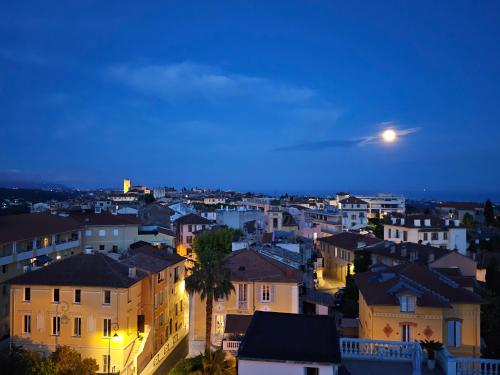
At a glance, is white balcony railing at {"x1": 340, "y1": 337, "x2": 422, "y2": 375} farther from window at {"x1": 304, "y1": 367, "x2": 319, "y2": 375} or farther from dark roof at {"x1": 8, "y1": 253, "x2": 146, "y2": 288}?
dark roof at {"x1": 8, "y1": 253, "x2": 146, "y2": 288}

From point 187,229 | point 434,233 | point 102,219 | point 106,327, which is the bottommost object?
point 106,327

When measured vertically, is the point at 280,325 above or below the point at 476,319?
above

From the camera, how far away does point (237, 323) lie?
1153 inches

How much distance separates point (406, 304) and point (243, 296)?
36.3 ft

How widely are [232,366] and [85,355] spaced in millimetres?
11898

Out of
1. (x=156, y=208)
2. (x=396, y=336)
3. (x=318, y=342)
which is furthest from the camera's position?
(x=156, y=208)

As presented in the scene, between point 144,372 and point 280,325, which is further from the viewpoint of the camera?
point 144,372

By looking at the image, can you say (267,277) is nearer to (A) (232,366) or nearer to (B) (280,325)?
(A) (232,366)

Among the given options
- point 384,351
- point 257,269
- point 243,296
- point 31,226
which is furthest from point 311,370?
point 31,226

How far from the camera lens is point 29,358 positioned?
25.5 m

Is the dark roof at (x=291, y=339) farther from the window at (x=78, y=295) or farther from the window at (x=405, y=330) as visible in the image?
the window at (x=78, y=295)

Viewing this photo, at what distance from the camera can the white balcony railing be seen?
16812 mm

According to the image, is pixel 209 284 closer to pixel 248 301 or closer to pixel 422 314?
pixel 248 301

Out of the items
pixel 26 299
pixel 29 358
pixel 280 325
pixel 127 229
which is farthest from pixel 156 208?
pixel 280 325
